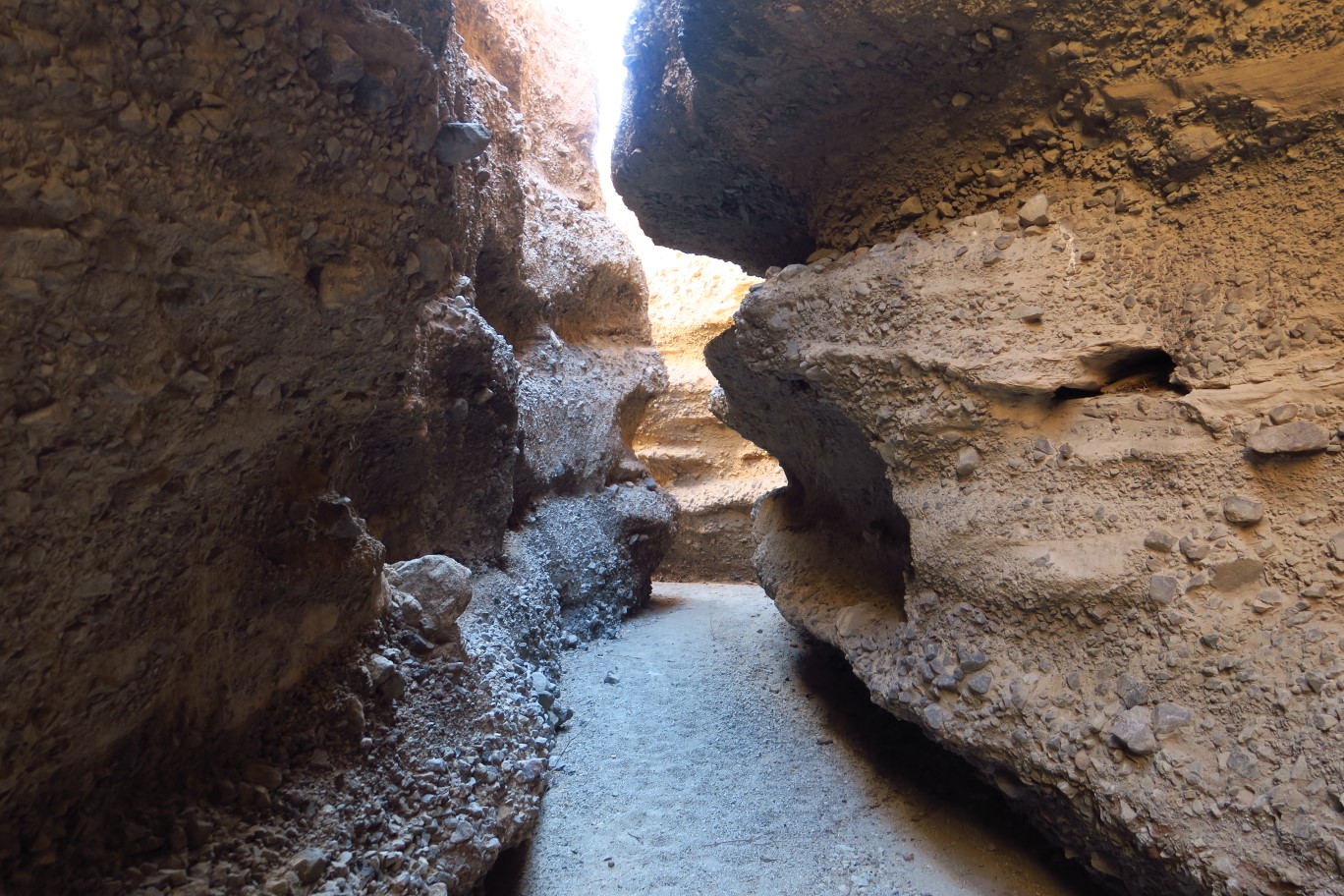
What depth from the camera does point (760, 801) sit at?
2656mm

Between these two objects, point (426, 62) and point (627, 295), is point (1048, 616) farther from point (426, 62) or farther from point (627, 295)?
point (627, 295)

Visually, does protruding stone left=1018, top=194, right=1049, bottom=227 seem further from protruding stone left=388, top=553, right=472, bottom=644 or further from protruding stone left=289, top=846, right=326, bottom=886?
protruding stone left=289, top=846, right=326, bottom=886

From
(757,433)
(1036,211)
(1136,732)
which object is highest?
(1036,211)

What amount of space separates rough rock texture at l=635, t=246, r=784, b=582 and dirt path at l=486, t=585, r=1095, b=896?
2.74 metres

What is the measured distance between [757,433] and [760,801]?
1.43 m

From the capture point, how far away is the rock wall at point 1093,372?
1.68m

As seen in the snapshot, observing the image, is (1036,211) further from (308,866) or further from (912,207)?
(308,866)

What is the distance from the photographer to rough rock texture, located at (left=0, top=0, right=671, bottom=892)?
1.07 meters

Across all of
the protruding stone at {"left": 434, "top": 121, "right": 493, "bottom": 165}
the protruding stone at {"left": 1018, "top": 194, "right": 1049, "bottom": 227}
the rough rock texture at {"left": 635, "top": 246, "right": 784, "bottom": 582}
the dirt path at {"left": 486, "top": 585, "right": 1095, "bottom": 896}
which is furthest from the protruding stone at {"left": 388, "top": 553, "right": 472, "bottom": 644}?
the rough rock texture at {"left": 635, "top": 246, "right": 784, "bottom": 582}

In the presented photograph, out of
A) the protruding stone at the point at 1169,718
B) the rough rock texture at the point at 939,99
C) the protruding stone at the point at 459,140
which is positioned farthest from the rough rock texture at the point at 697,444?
the protruding stone at the point at 459,140

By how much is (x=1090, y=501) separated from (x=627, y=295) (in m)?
4.44


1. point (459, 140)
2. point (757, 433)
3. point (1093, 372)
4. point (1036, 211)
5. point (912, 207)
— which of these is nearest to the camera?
point (459, 140)

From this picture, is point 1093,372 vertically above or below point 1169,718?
above

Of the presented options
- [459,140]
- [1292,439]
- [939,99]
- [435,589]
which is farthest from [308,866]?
[939,99]
